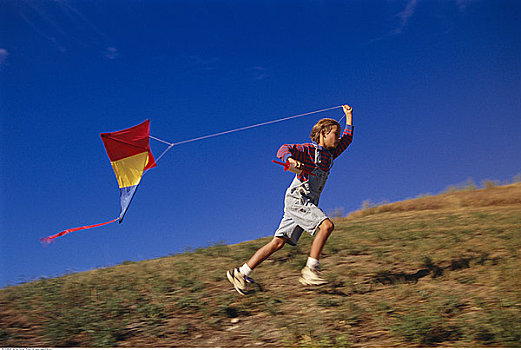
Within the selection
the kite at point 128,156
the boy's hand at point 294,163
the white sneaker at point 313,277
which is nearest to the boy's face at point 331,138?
the boy's hand at point 294,163

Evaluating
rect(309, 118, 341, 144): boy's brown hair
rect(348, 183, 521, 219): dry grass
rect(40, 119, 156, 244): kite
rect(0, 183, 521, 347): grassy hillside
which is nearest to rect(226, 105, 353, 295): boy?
rect(309, 118, 341, 144): boy's brown hair

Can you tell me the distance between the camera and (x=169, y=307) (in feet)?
15.6

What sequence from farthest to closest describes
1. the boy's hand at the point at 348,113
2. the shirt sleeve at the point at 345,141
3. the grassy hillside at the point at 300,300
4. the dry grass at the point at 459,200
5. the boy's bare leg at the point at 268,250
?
the dry grass at the point at 459,200, the boy's hand at the point at 348,113, the shirt sleeve at the point at 345,141, the boy's bare leg at the point at 268,250, the grassy hillside at the point at 300,300

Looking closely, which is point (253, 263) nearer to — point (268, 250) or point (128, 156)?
point (268, 250)

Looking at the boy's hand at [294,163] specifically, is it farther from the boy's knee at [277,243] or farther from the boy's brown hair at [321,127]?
the boy's knee at [277,243]

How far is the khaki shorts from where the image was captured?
4652 millimetres

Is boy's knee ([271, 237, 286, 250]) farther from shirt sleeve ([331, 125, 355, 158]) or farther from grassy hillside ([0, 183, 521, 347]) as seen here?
shirt sleeve ([331, 125, 355, 158])

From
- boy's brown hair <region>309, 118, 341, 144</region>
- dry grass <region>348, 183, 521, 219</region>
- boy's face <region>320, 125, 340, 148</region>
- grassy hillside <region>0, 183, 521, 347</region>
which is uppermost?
dry grass <region>348, 183, 521, 219</region>

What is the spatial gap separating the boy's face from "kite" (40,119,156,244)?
210cm

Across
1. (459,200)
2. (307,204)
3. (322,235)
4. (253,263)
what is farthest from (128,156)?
(459,200)

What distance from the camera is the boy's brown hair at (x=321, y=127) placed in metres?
5.00

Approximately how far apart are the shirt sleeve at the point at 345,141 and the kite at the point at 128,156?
2231mm

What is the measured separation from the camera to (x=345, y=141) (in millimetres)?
5145

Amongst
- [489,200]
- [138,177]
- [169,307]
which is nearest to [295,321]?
[169,307]
